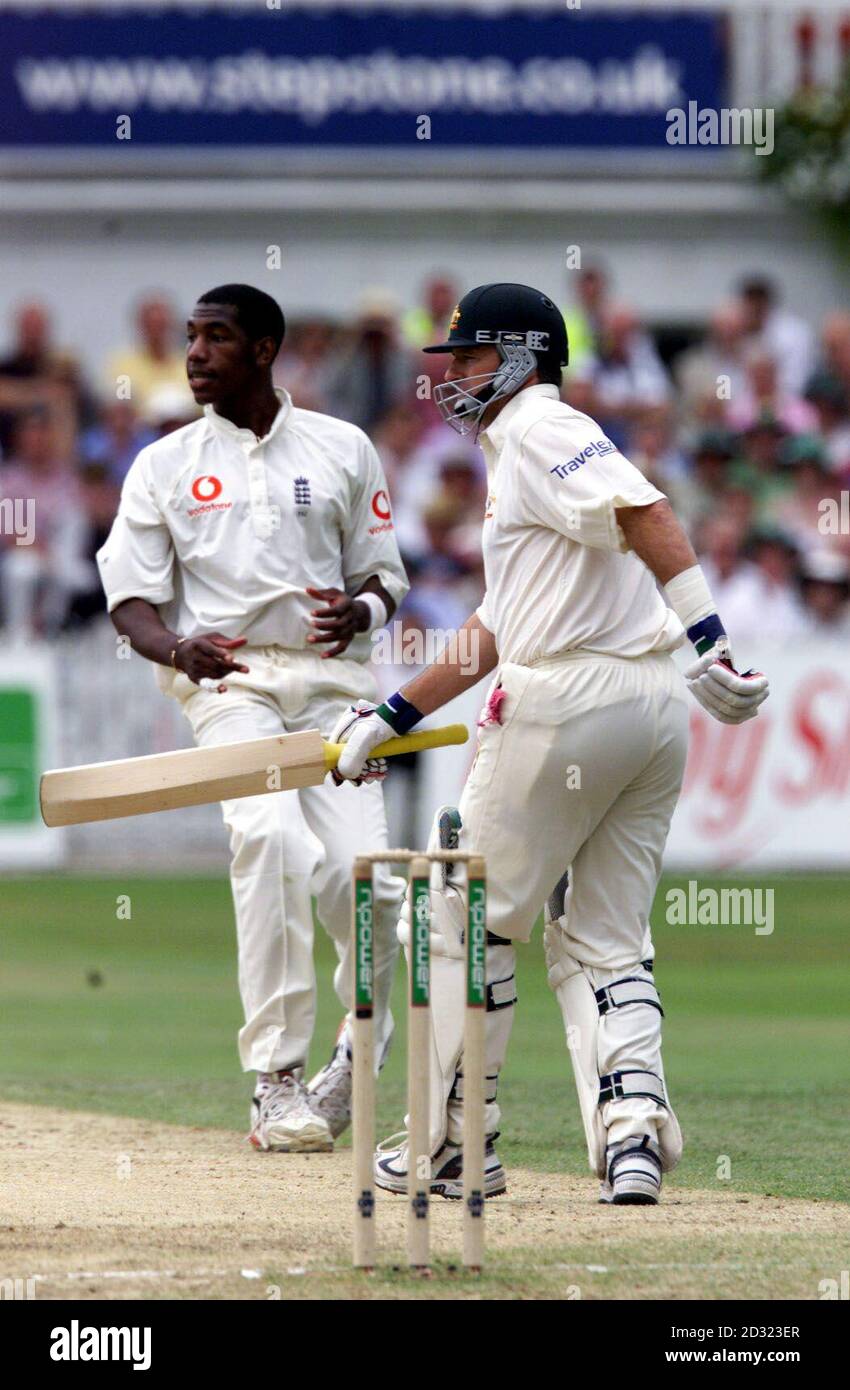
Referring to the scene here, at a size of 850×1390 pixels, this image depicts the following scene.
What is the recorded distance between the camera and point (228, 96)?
20.8 meters

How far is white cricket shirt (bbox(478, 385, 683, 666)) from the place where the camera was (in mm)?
5797

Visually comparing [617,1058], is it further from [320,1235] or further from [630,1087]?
[320,1235]

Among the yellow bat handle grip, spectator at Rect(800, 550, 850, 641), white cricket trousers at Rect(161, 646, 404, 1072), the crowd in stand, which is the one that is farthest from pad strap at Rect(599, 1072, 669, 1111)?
spectator at Rect(800, 550, 850, 641)

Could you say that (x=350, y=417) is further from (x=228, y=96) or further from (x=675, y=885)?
(x=675, y=885)

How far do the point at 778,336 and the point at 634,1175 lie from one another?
46.0ft

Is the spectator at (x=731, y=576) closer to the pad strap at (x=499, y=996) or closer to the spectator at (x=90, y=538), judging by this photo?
the spectator at (x=90, y=538)

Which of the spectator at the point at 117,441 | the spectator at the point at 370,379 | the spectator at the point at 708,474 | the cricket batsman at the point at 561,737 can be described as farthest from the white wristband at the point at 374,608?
the spectator at the point at 370,379

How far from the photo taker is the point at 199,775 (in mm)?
6062

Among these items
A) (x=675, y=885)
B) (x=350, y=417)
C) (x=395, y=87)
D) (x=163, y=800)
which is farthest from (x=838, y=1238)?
(x=395, y=87)

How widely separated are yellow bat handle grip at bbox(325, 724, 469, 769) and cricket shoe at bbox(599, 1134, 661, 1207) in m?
1.16

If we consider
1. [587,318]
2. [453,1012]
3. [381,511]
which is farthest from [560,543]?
[587,318]

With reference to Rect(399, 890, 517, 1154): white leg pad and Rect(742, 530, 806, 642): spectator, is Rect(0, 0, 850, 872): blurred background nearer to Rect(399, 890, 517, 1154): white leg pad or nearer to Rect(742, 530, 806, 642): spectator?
Rect(742, 530, 806, 642): spectator

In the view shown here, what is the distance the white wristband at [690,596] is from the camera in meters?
5.65
